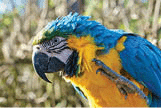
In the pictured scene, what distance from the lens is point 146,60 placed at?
1.54 m

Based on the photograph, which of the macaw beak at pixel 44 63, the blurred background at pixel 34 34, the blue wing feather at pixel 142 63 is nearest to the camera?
the macaw beak at pixel 44 63

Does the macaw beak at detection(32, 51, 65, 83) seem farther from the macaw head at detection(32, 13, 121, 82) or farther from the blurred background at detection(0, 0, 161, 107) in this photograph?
the blurred background at detection(0, 0, 161, 107)

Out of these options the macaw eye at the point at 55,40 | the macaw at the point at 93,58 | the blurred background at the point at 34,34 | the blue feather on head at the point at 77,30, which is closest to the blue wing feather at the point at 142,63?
the macaw at the point at 93,58

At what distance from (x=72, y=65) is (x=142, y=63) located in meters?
0.48

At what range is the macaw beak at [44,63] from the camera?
1341 mm

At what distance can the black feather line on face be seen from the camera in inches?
53.4

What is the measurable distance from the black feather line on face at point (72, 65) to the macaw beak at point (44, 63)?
0.14 feet

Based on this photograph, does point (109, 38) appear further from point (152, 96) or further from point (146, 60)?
point (152, 96)

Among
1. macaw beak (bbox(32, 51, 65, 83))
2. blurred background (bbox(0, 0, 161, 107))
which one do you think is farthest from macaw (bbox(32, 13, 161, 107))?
blurred background (bbox(0, 0, 161, 107))

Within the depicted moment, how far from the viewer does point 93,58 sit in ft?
4.40

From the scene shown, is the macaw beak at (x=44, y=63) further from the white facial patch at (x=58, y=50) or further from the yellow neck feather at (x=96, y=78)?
the yellow neck feather at (x=96, y=78)

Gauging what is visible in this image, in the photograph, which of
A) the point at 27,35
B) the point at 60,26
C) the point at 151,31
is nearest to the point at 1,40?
the point at 27,35

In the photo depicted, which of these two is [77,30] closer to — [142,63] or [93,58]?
[93,58]

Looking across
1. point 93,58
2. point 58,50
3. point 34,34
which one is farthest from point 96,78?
point 34,34
